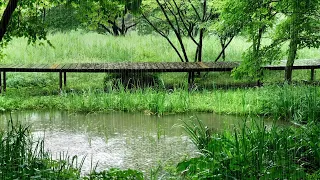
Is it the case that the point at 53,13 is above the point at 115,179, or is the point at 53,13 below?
above

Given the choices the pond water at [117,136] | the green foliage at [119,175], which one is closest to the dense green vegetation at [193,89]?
the green foliage at [119,175]

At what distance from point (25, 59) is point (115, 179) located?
40.7 ft

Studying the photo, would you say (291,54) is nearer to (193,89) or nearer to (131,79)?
(193,89)

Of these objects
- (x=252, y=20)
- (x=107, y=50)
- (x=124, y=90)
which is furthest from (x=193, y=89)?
(x=107, y=50)

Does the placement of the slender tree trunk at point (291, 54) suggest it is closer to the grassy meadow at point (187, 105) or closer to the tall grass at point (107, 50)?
the grassy meadow at point (187, 105)

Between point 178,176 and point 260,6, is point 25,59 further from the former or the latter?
point 178,176

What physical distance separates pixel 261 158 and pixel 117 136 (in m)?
3.50

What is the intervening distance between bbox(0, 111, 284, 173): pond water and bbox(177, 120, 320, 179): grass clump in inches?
40.7

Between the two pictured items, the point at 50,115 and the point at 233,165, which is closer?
Answer: the point at 233,165

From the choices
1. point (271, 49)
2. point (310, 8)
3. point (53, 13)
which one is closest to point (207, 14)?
point (271, 49)

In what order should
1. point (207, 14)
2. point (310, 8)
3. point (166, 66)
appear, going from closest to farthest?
point (310, 8) < point (166, 66) < point (207, 14)

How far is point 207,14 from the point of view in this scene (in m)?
15.1

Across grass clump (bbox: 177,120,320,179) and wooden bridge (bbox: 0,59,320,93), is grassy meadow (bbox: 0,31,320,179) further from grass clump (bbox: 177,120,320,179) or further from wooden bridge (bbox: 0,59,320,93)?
wooden bridge (bbox: 0,59,320,93)

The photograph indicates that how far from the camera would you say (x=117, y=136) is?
7.14m
